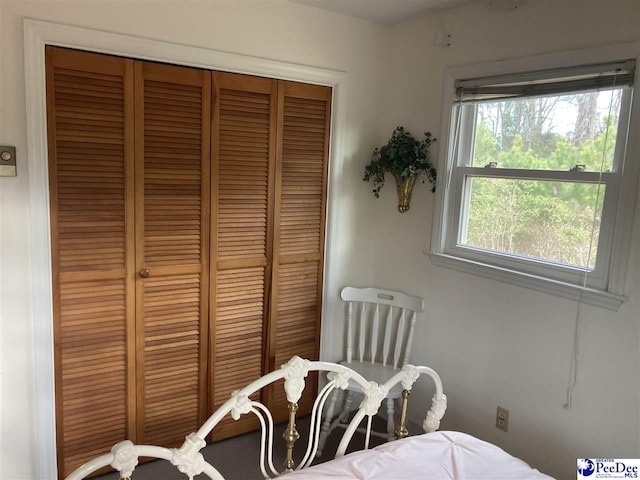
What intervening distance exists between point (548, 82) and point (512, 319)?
1.06 m

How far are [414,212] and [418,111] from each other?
0.55 m

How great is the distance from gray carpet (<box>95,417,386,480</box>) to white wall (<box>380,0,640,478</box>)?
62 centimetres

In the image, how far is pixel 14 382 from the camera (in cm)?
212

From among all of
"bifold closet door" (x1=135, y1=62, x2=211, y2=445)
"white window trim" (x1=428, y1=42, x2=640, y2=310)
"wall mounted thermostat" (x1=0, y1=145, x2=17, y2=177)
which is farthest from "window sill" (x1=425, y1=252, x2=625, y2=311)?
"wall mounted thermostat" (x1=0, y1=145, x2=17, y2=177)

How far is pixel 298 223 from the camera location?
9.12 ft

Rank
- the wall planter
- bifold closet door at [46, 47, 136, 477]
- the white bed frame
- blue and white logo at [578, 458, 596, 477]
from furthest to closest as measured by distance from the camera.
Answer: the wall planter → bifold closet door at [46, 47, 136, 477] → blue and white logo at [578, 458, 596, 477] → the white bed frame

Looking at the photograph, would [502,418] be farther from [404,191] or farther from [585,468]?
[404,191]

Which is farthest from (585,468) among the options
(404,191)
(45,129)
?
(45,129)

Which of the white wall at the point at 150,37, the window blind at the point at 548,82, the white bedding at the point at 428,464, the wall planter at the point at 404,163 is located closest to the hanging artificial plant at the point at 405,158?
the wall planter at the point at 404,163

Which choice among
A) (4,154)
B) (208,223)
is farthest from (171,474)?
(4,154)

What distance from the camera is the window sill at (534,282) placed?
1.94 metres

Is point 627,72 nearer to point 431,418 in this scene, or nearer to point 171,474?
point 431,418

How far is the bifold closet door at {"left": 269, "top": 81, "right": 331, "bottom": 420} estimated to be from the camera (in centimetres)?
267

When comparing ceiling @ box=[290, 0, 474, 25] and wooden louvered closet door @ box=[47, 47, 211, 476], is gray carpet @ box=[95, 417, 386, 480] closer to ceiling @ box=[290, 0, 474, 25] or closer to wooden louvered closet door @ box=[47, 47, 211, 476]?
wooden louvered closet door @ box=[47, 47, 211, 476]
